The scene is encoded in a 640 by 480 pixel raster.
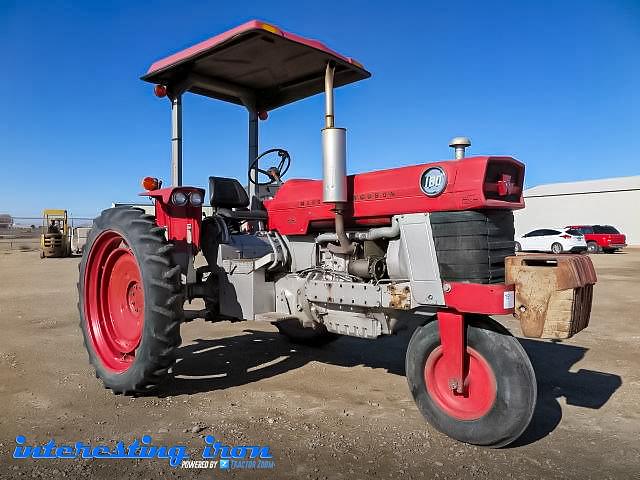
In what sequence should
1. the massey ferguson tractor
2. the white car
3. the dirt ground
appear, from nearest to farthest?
the dirt ground → the massey ferguson tractor → the white car

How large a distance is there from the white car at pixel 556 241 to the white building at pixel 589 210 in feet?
41.8

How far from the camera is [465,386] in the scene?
3135 millimetres

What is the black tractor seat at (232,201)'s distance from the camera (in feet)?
15.4

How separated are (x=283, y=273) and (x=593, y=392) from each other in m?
2.73

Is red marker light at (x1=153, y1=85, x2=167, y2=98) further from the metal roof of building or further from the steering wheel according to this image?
the metal roof of building

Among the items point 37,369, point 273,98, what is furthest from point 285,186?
point 37,369

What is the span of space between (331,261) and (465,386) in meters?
1.44

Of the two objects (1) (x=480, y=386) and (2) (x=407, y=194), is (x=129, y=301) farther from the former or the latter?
(1) (x=480, y=386)

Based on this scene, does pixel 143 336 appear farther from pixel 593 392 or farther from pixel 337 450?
pixel 593 392

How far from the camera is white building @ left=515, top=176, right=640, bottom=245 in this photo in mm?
33344

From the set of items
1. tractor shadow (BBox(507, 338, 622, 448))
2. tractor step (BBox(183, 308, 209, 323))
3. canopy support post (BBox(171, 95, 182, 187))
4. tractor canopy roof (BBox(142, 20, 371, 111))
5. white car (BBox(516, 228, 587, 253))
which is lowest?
tractor shadow (BBox(507, 338, 622, 448))

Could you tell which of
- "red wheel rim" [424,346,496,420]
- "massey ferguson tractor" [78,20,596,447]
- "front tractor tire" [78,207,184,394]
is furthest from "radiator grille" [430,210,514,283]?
"front tractor tire" [78,207,184,394]

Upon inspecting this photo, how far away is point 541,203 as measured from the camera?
3697 cm

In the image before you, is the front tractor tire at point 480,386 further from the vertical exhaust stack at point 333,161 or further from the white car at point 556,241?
the white car at point 556,241
